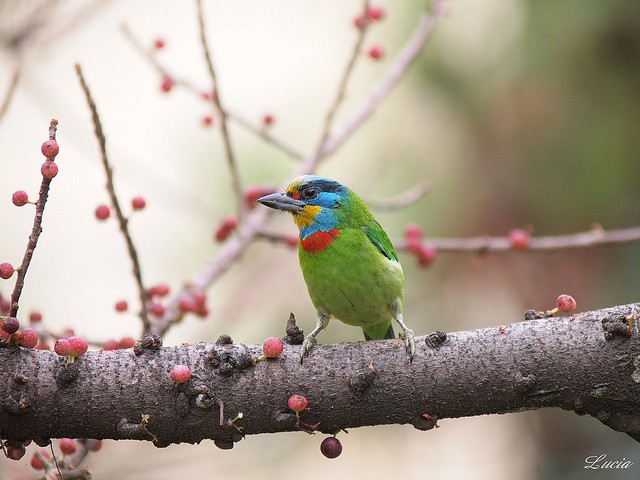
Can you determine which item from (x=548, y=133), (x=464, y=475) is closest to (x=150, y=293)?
(x=548, y=133)

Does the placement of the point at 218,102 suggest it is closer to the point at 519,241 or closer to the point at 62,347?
the point at 62,347

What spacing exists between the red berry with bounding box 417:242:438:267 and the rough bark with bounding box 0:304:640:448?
1.37 m

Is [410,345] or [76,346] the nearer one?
[76,346]

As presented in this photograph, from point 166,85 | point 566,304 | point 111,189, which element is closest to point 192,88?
point 166,85

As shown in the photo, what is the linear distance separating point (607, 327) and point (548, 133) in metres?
2.82

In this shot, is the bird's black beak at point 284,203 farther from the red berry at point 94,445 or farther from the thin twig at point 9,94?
the red berry at point 94,445

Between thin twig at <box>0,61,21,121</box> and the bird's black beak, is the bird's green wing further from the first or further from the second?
thin twig at <box>0,61,21,121</box>

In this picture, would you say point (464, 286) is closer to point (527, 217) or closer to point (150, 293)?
point (527, 217)

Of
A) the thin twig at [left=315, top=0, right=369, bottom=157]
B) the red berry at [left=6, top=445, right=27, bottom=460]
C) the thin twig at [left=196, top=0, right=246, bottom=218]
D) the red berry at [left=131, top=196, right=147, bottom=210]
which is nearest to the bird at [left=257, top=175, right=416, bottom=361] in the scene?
the thin twig at [left=196, top=0, right=246, bottom=218]

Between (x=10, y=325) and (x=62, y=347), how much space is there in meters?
0.16

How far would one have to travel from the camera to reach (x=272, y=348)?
8.12ft

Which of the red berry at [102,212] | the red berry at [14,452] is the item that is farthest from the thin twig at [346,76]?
the red berry at [14,452]

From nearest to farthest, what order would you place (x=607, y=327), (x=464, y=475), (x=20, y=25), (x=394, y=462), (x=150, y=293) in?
(x=607, y=327)
(x=150, y=293)
(x=20, y=25)
(x=394, y=462)
(x=464, y=475)

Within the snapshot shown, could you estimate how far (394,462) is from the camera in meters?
5.58
